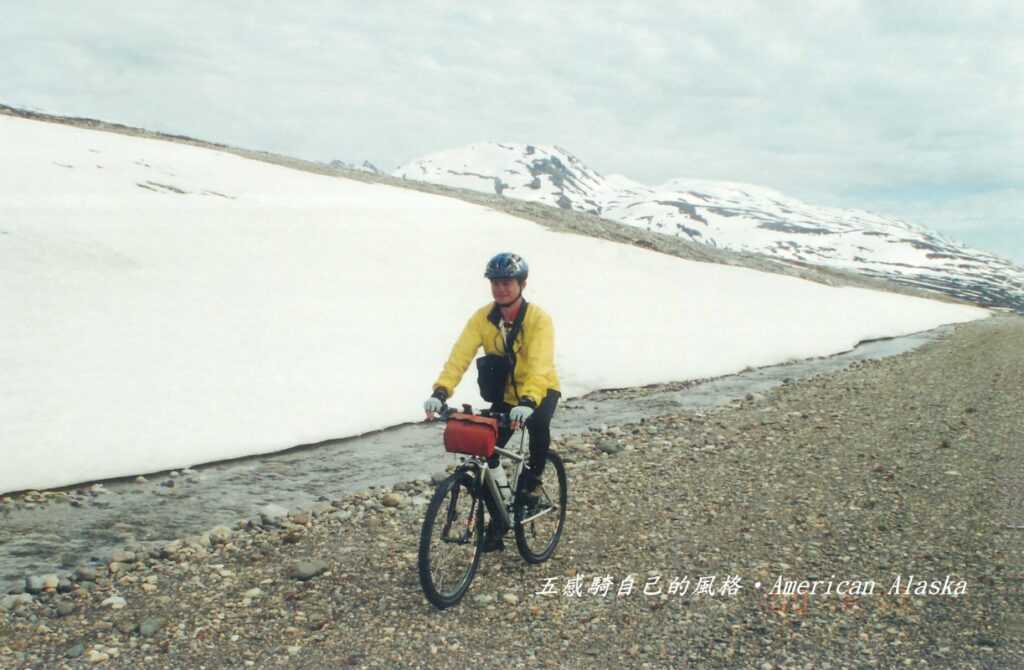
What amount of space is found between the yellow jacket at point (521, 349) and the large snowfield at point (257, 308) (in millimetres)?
7530

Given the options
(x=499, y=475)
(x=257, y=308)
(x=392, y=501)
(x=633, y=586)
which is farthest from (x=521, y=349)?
(x=257, y=308)

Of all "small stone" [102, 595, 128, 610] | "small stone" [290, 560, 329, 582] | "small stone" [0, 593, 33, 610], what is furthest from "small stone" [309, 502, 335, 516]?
"small stone" [0, 593, 33, 610]

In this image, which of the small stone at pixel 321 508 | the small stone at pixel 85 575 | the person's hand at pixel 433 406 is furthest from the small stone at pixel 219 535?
the person's hand at pixel 433 406

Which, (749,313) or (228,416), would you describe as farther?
(749,313)

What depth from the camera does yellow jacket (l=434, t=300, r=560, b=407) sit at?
22.6 ft

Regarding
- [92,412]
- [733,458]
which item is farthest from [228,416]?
[733,458]

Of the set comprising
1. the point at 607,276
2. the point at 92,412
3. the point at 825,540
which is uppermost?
the point at 607,276

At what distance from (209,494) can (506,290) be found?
6920mm

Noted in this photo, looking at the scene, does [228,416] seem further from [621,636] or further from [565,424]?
[621,636]

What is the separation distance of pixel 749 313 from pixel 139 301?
90.7 feet

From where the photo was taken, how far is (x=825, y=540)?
805cm

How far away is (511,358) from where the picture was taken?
7.10 meters

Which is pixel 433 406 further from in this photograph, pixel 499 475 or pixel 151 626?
pixel 151 626

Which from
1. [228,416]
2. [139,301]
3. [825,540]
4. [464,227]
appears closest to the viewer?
[825,540]
